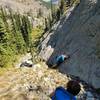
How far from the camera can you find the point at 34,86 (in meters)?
17.0

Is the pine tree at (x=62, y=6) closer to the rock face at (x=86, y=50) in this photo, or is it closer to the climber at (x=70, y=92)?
the rock face at (x=86, y=50)

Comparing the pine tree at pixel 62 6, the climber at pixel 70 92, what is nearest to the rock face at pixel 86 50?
the climber at pixel 70 92

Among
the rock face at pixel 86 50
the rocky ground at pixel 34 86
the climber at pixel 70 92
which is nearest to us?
the climber at pixel 70 92

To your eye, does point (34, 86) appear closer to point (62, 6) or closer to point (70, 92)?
point (70, 92)

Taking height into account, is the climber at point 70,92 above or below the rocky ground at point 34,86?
above

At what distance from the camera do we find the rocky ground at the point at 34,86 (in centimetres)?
1608

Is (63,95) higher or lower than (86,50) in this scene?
higher

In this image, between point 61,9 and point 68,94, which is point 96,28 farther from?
point 61,9

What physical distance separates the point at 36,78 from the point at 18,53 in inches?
2227

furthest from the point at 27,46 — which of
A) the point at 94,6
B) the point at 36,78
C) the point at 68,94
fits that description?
the point at 68,94

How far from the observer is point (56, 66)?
73.8 feet

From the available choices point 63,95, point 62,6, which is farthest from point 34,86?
point 62,6

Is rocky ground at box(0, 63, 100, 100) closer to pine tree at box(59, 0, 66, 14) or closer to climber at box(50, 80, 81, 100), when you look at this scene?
climber at box(50, 80, 81, 100)

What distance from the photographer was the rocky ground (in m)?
16.1
